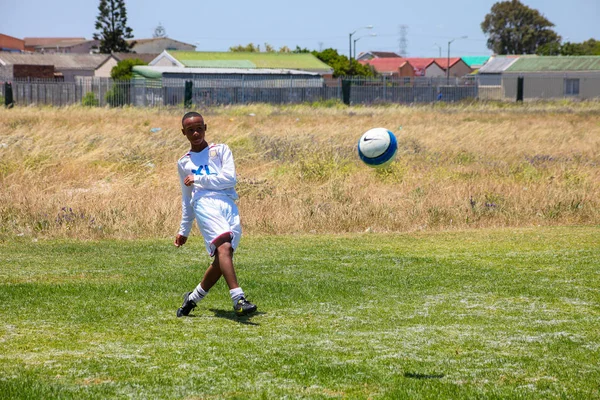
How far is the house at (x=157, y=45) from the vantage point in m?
107

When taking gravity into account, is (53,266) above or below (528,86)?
below

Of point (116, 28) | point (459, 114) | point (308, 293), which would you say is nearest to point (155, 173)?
point (308, 293)

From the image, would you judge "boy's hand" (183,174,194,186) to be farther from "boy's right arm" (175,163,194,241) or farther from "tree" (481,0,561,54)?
"tree" (481,0,561,54)

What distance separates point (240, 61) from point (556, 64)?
2535cm

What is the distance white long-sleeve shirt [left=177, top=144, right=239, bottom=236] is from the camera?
681 centimetres

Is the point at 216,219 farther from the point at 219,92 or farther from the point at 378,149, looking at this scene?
the point at 219,92

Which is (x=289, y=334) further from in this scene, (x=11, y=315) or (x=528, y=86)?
(x=528, y=86)

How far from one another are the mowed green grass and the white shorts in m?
0.67

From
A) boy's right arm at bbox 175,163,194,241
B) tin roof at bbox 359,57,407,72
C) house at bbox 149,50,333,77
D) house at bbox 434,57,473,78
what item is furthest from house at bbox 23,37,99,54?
boy's right arm at bbox 175,163,194,241

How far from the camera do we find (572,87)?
65.8 m

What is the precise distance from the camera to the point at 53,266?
31.1 feet

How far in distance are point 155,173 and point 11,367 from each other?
11151 millimetres

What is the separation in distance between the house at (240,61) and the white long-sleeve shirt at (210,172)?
5926 centimetres

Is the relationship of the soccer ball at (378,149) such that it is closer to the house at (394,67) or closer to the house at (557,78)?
the house at (557,78)
